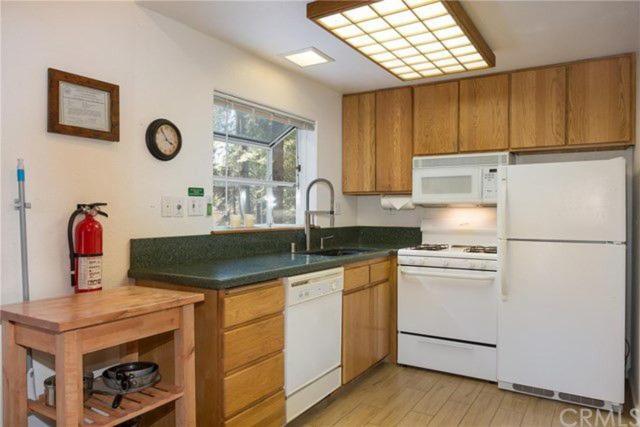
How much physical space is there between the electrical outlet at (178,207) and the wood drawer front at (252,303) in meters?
0.72

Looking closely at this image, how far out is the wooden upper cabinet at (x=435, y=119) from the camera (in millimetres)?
3459

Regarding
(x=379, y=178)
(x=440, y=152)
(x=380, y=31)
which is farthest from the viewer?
(x=379, y=178)

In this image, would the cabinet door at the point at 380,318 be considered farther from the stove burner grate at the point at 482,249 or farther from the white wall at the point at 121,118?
the white wall at the point at 121,118

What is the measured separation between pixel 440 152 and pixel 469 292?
1153mm

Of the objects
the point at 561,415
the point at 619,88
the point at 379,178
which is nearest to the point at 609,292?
the point at 561,415

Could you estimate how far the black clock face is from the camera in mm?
2275

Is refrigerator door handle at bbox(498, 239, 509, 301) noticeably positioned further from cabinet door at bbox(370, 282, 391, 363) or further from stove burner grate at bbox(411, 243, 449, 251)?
cabinet door at bbox(370, 282, 391, 363)

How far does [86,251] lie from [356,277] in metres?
1.60

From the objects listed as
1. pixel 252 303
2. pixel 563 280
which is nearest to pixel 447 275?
pixel 563 280

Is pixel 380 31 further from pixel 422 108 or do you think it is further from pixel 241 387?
pixel 241 387

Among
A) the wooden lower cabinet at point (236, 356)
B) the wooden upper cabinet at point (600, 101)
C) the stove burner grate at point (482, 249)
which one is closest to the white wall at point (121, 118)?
the wooden lower cabinet at point (236, 356)

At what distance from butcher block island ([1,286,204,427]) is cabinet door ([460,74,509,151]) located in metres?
2.47

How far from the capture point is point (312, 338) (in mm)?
2434

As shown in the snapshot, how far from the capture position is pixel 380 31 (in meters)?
2.36
